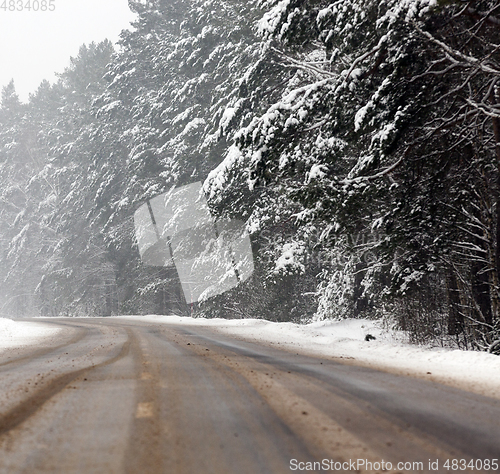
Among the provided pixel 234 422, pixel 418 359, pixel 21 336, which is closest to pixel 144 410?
pixel 234 422

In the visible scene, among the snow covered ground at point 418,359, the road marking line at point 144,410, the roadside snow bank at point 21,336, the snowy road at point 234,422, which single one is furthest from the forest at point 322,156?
the roadside snow bank at point 21,336

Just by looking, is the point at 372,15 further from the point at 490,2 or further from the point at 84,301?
the point at 84,301

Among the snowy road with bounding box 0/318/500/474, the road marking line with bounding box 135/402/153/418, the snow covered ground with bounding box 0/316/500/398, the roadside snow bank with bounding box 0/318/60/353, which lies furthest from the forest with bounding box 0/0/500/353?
the roadside snow bank with bounding box 0/318/60/353

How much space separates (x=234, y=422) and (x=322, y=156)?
26.0ft

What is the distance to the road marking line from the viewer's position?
3158mm

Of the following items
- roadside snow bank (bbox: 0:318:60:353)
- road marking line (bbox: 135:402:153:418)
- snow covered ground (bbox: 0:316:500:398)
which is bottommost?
roadside snow bank (bbox: 0:318:60:353)

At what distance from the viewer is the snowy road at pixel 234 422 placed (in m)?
2.31

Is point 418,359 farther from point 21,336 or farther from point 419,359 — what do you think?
point 21,336

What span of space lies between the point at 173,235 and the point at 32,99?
41.2 m

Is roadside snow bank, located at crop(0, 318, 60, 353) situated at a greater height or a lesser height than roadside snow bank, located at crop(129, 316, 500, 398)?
lesser

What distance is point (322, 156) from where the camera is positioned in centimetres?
1016

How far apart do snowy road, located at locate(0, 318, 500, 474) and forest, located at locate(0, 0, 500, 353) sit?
16.6 ft

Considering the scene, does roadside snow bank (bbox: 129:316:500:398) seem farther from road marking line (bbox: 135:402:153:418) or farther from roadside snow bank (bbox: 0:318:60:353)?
roadside snow bank (bbox: 0:318:60:353)

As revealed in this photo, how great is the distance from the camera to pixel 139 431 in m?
2.77
